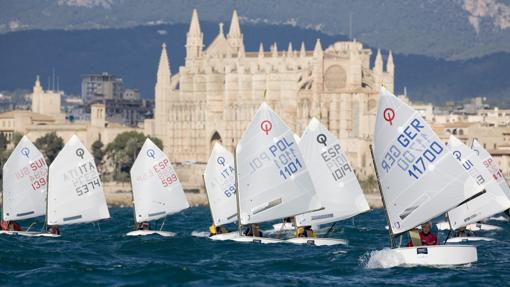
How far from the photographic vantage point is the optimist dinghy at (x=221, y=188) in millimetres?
64725

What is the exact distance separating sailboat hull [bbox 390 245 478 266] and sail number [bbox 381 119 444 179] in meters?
2.00

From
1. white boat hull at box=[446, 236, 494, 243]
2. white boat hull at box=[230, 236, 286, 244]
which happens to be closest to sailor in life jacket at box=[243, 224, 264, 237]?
white boat hull at box=[230, 236, 286, 244]

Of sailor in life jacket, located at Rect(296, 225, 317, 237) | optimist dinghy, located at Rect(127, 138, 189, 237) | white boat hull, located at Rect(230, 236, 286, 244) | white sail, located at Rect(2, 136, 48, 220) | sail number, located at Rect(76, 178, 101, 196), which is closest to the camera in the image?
white boat hull, located at Rect(230, 236, 286, 244)

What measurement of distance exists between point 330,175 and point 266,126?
7259mm

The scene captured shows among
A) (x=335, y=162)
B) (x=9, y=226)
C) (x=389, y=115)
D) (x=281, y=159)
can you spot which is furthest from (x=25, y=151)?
(x=389, y=115)

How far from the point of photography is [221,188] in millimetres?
65688

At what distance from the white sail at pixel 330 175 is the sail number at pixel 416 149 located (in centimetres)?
1459

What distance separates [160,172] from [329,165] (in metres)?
9.05

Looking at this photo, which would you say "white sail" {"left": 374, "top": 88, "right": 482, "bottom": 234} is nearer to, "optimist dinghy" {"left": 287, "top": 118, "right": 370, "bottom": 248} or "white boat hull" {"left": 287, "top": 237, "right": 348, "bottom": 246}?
"white boat hull" {"left": 287, "top": 237, "right": 348, "bottom": 246}

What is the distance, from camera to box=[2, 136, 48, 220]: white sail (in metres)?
67.4

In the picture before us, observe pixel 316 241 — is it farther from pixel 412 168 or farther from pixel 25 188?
pixel 25 188

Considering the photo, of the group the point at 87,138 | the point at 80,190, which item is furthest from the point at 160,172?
the point at 87,138

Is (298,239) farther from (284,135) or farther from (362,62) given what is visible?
(362,62)

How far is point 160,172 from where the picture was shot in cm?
7038
